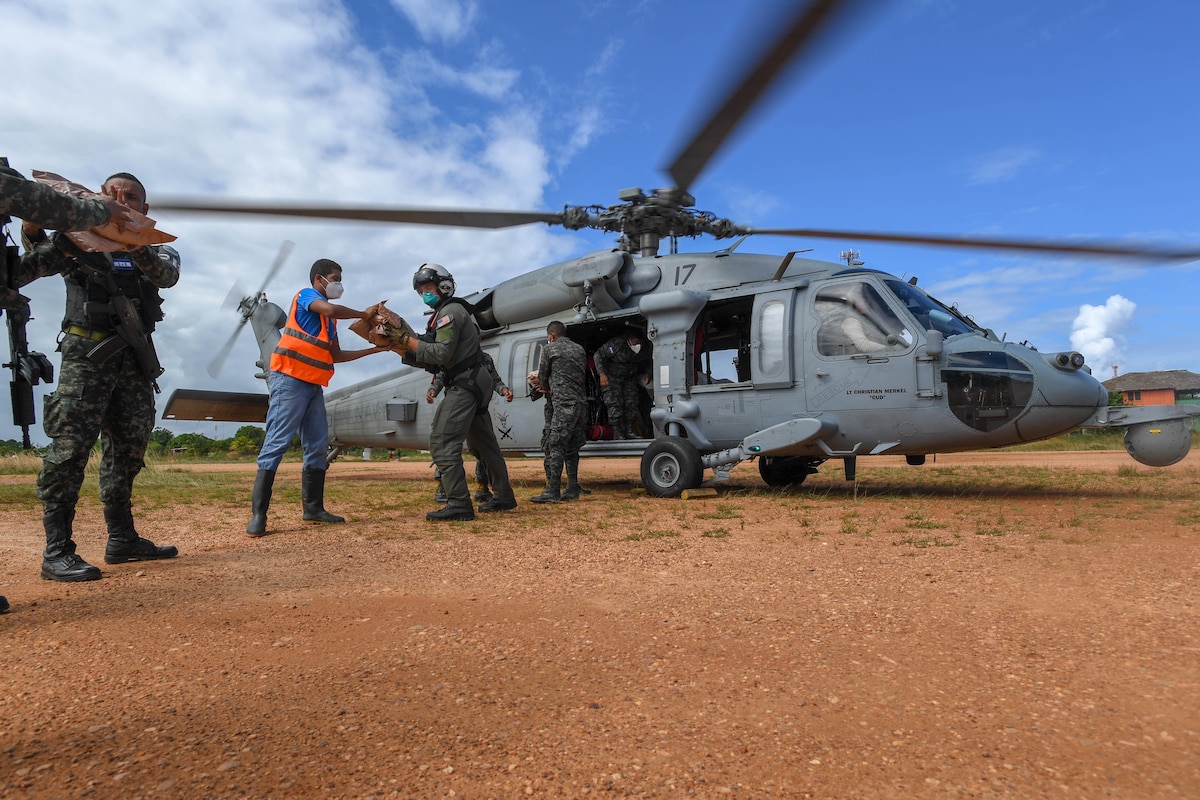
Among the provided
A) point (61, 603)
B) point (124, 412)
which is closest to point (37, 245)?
point (124, 412)

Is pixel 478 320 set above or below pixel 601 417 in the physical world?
above

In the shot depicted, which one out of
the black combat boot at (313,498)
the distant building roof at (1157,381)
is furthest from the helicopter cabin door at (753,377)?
the distant building roof at (1157,381)

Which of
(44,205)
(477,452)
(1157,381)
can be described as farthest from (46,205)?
(1157,381)

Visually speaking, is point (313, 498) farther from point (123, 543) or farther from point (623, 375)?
point (623, 375)

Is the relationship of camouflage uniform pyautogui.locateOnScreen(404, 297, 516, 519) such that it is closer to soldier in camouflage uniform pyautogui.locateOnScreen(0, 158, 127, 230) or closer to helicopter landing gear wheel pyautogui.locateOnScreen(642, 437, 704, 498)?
helicopter landing gear wheel pyautogui.locateOnScreen(642, 437, 704, 498)

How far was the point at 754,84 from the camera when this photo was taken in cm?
168

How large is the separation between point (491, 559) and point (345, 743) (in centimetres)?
222

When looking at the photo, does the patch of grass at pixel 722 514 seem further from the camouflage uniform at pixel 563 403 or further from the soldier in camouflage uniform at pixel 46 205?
the soldier in camouflage uniform at pixel 46 205

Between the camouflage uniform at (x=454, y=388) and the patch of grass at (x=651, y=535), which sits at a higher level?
the camouflage uniform at (x=454, y=388)

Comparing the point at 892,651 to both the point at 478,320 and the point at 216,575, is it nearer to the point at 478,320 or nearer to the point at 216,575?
the point at 216,575

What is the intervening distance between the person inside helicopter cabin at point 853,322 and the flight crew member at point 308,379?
4.09 meters

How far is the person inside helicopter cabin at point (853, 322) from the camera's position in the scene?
664 cm

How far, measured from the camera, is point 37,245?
3467 millimetres

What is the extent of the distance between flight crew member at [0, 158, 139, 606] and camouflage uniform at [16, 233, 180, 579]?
2.18 ft
